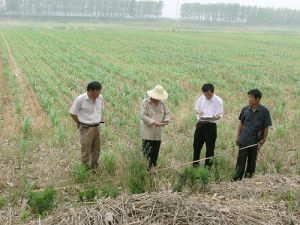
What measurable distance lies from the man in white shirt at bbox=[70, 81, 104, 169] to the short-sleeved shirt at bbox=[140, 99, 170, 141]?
0.76 m

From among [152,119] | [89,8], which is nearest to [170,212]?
[152,119]

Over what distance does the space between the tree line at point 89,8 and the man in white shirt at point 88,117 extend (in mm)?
128236

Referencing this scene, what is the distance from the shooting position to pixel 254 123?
262 inches

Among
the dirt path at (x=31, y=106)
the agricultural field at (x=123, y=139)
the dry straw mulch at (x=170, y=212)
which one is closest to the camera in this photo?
the dry straw mulch at (x=170, y=212)

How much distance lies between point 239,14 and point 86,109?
507ft

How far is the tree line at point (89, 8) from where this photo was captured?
134000mm

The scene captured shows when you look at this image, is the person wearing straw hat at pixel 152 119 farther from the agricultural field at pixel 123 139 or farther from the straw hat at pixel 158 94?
the agricultural field at pixel 123 139

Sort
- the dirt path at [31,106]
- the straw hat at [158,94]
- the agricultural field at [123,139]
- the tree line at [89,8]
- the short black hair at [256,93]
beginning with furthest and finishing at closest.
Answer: the tree line at [89,8] → the dirt path at [31,106] → the straw hat at [158,94] → the short black hair at [256,93] → the agricultural field at [123,139]

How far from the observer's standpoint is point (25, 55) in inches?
1083

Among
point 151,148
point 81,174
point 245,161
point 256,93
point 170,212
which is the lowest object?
point 81,174

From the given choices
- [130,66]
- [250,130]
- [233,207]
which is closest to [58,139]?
[250,130]

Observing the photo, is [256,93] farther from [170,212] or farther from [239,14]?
[239,14]

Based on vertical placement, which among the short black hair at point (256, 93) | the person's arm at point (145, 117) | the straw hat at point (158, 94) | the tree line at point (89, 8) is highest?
the short black hair at point (256, 93)

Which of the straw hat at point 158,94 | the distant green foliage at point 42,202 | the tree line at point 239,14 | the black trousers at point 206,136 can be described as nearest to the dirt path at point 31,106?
the black trousers at point 206,136
